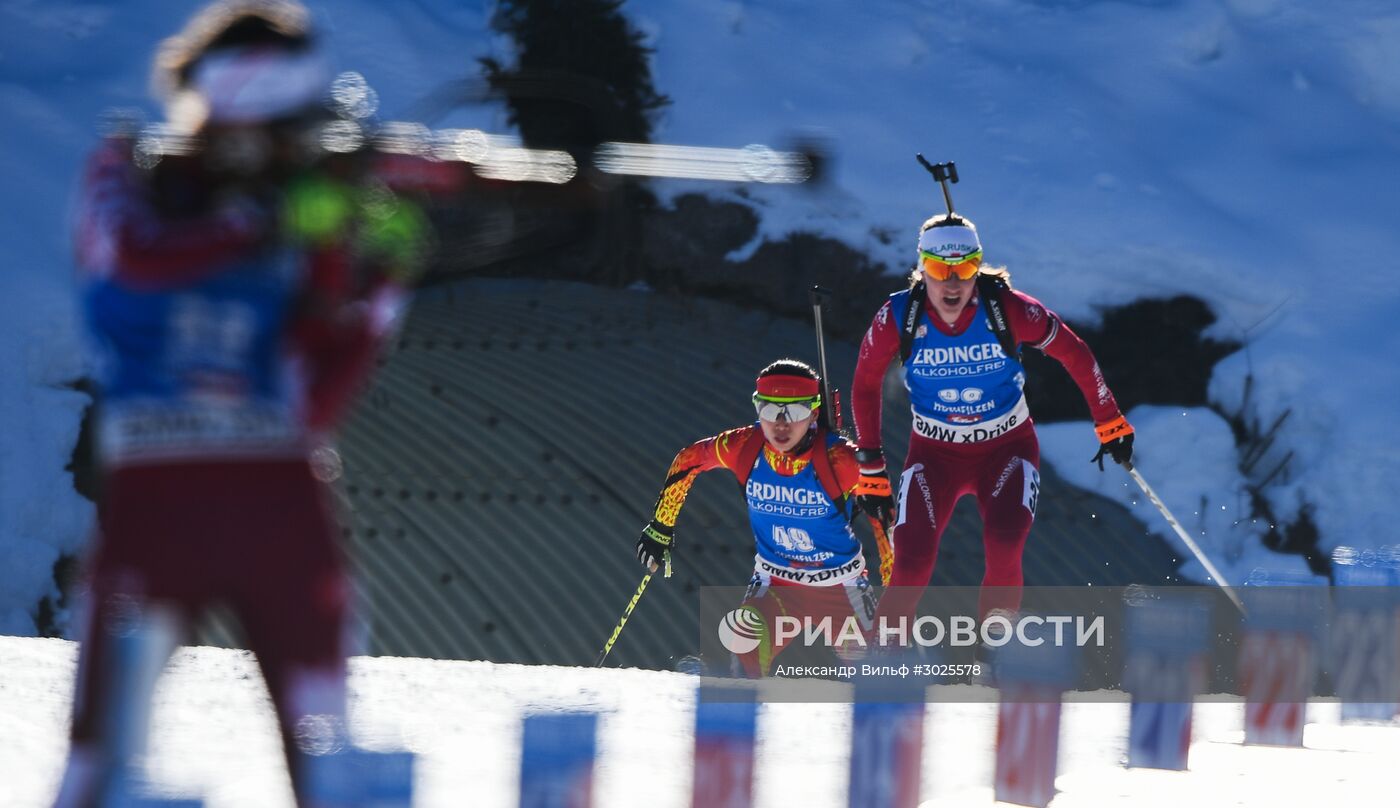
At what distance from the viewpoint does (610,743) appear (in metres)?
5.67

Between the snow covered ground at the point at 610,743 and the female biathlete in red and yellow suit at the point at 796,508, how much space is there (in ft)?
1.88

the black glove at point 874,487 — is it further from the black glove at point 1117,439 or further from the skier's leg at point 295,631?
the skier's leg at point 295,631

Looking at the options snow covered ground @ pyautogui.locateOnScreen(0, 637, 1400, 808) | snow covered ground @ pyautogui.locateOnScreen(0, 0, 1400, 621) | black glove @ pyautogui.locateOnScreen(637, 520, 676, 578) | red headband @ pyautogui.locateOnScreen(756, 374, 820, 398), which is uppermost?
snow covered ground @ pyautogui.locateOnScreen(0, 0, 1400, 621)

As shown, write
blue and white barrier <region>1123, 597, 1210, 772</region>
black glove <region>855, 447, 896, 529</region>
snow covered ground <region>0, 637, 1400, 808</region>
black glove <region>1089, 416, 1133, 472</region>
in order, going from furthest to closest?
black glove <region>855, 447, 896, 529</region> → black glove <region>1089, 416, 1133, 472</region> → blue and white barrier <region>1123, 597, 1210, 772</region> → snow covered ground <region>0, 637, 1400, 808</region>

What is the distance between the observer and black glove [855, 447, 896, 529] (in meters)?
7.25

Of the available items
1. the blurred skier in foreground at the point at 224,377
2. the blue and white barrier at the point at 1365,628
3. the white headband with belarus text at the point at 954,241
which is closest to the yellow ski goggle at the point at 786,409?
the white headband with belarus text at the point at 954,241

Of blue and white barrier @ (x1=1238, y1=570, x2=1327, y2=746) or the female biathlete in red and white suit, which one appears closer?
blue and white barrier @ (x1=1238, y1=570, x2=1327, y2=746)

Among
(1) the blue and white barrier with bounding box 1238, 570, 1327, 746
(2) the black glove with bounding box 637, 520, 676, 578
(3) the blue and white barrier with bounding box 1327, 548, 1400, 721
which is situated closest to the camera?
(1) the blue and white barrier with bounding box 1238, 570, 1327, 746

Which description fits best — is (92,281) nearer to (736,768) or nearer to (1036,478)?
(736,768)

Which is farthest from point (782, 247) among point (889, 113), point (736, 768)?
point (736, 768)

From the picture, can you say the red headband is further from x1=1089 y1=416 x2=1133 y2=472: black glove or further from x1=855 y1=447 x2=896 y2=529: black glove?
x1=1089 y1=416 x2=1133 y2=472: black glove

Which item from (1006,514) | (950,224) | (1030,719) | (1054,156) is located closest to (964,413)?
(1006,514)

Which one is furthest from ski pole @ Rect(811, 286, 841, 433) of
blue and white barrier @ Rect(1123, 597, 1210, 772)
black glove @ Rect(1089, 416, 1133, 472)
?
blue and white barrier @ Rect(1123, 597, 1210, 772)

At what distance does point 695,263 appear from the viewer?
16.1 metres
